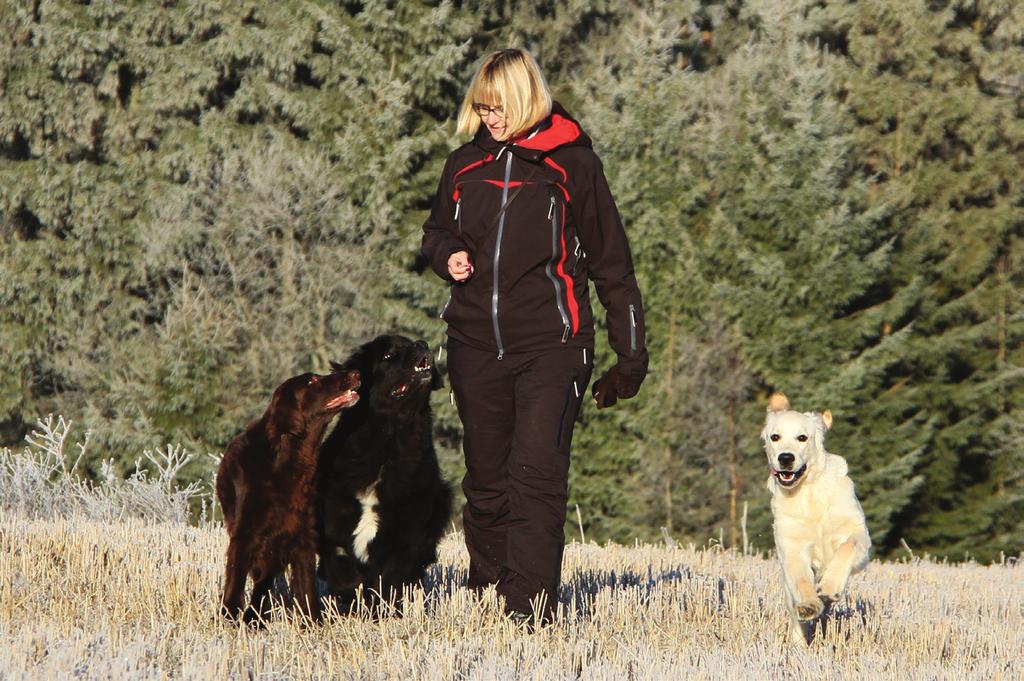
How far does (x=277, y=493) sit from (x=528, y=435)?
110 centimetres

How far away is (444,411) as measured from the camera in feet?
98.2

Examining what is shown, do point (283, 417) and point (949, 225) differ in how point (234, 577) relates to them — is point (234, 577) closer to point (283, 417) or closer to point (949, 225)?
point (283, 417)

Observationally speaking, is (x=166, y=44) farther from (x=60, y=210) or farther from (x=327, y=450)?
Answer: (x=327, y=450)

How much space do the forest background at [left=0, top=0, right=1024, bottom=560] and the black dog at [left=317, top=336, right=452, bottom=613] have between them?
2231cm

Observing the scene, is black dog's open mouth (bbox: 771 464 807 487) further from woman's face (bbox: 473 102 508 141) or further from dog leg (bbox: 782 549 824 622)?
woman's face (bbox: 473 102 508 141)

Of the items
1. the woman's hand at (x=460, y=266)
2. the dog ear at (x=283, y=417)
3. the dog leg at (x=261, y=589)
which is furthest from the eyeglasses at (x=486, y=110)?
the dog leg at (x=261, y=589)

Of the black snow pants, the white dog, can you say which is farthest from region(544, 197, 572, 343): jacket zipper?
the white dog

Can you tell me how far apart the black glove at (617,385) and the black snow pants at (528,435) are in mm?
87

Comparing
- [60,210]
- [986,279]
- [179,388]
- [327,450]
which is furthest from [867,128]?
[327,450]

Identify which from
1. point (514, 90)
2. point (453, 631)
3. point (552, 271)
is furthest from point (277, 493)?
point (514, 90)

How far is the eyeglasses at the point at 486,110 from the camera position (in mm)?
5902

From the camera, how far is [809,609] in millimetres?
5938

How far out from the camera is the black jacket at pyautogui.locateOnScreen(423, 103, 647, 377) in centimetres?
583

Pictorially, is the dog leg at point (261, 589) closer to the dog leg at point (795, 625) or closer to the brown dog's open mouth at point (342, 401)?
the brown dog's open mouth at point (342, 401)
